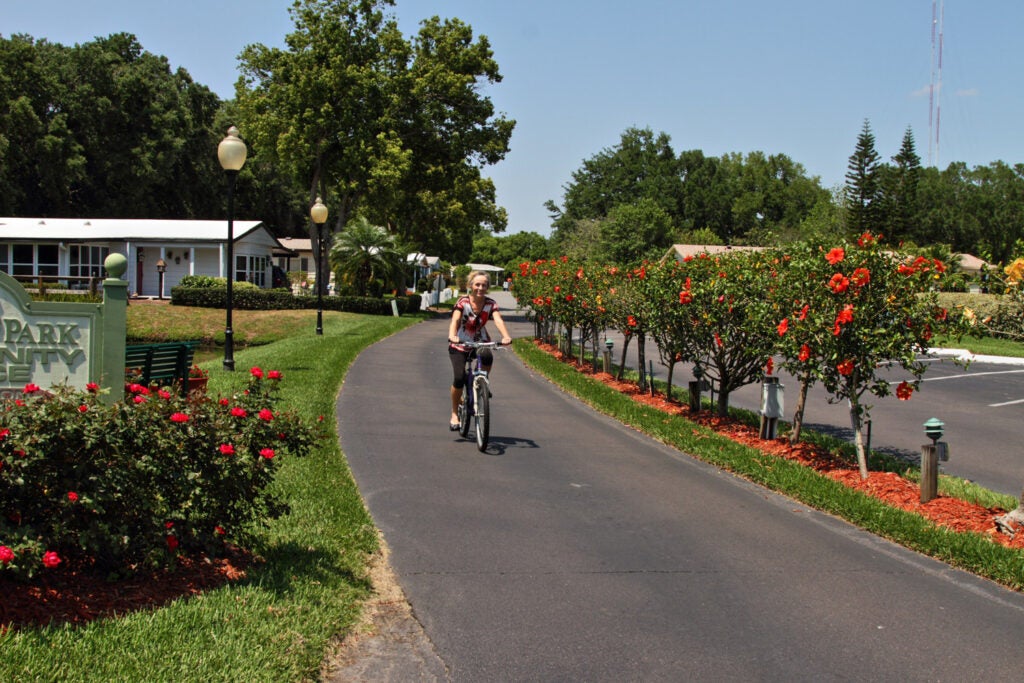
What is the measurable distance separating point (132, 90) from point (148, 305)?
92.8 ft

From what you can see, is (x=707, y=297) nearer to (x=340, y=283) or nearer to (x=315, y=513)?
(x=315, y=513)

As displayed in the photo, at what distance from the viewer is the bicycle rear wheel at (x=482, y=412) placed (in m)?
9.45

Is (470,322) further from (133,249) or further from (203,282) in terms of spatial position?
(133,249)

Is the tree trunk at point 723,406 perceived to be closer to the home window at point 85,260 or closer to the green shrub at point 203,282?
the green shrub at point 203,282

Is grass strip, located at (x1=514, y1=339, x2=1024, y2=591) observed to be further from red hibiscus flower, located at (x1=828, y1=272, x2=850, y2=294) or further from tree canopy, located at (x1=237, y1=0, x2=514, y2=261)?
tree canopy, located at (x1=237, y1=0, x2=514, y2=261)

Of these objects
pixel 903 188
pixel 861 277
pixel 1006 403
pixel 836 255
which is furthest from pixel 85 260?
pixel 903 188

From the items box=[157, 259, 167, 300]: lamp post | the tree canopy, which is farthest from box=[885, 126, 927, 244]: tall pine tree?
box=[157, 259, 167, 300]: lamp post

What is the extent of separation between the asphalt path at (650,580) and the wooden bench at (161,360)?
3764 millimetres

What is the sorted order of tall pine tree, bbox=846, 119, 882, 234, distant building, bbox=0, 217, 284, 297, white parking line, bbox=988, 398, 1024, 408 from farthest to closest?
tall pine tree, bbox=846, 119, 882, 234
distant building, bbox=0, 217, 284, 297
white parking line, bbox=988, 398, 1024, 408

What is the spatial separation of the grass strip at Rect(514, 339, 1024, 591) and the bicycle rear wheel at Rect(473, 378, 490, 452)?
2416 mm

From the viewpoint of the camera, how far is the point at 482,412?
959 centimetres

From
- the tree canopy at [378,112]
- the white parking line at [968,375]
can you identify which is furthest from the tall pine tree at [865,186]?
the white parking line at [968,375]

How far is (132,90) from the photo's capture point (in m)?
59.7

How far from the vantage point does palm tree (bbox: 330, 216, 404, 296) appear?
1623 inches
